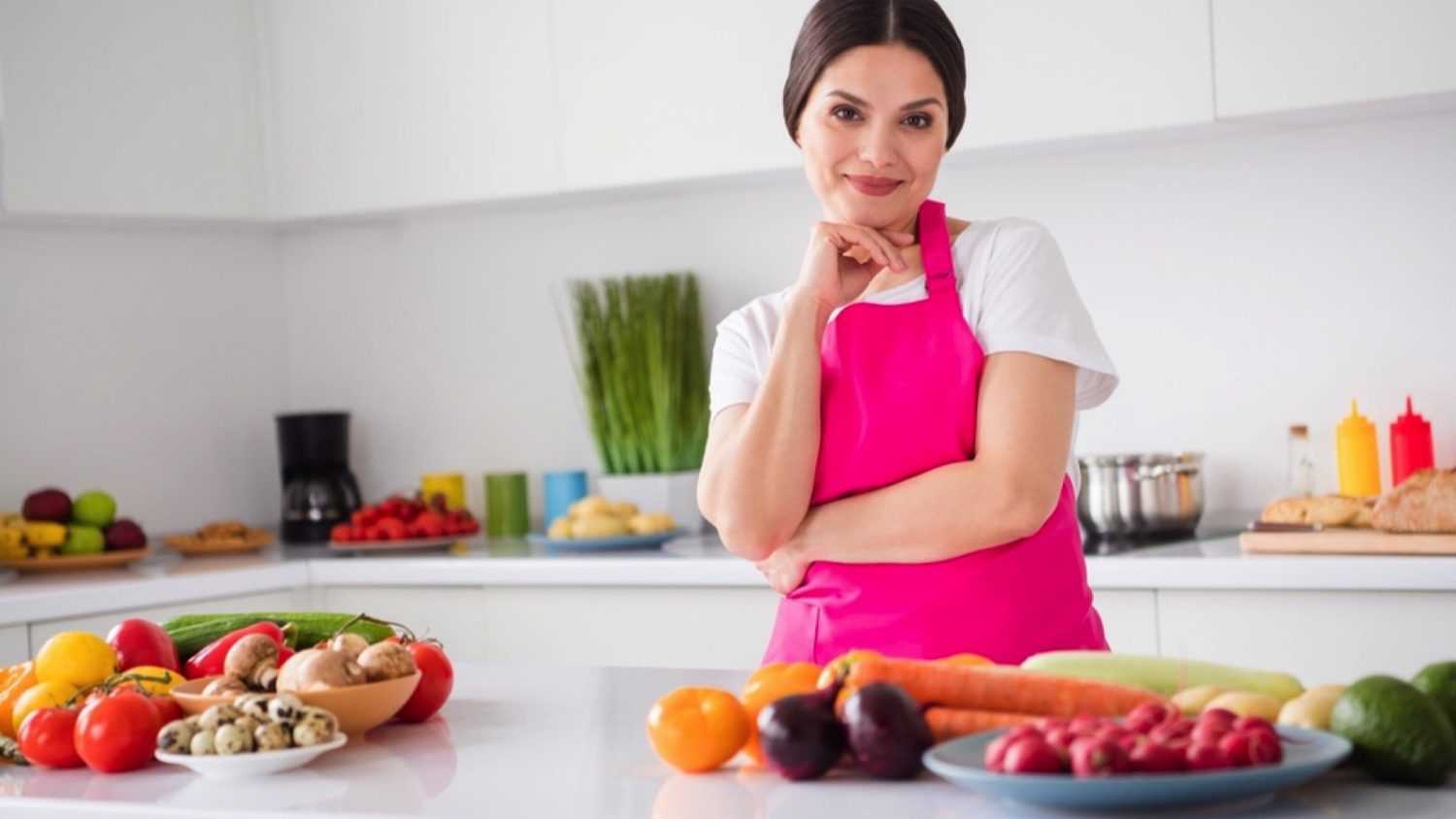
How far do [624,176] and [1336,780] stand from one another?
8.45 feet

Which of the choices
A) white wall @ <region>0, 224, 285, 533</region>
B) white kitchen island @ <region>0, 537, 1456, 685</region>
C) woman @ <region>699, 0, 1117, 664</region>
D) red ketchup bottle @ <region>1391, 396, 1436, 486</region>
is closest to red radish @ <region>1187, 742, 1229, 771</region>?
woman @ <region>699, 0, 1117, 664</region>

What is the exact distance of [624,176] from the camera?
3.64 metres

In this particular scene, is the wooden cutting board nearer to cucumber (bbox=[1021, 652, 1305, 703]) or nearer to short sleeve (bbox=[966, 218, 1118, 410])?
short sleeve (bbox=[966, 218, 1118, 410])

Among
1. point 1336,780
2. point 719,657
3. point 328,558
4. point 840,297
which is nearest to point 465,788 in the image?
point 1336,780

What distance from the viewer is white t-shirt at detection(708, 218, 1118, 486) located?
187 cm

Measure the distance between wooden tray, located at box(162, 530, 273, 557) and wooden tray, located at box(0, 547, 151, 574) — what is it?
121mm

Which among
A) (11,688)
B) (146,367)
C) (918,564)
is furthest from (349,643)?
(146,367)

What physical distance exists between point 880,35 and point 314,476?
2.52 metres

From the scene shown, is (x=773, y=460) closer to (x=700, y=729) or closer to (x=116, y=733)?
(x=700, y=729)

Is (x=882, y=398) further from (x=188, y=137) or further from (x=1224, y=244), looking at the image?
(x=188, y=137)

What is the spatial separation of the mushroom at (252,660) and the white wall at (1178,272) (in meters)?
2.24

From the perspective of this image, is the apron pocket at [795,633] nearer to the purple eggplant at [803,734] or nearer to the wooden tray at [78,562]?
the purple eggplant at [803,734]

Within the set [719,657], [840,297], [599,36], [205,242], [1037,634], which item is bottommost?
[719,657]

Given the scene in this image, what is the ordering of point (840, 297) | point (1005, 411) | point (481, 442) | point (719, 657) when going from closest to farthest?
point (1005, 411) → point (840, 297) → point (719, 657) → point (481, 442)
